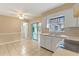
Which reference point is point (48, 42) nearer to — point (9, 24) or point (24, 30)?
point (24, 30)

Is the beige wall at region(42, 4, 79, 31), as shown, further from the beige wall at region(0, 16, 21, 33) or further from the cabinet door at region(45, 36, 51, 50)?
the cabinet door at region(45, 36, 51, 50)

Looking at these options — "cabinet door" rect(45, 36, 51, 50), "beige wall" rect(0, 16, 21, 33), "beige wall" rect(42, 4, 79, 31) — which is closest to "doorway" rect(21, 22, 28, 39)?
"beige wall" rect(0, 16, 21, 33)

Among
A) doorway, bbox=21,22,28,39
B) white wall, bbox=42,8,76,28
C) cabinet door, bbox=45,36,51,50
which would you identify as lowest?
cabinet door, bbox=45,36,51,50

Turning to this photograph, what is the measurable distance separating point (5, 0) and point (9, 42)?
2034 millimetres

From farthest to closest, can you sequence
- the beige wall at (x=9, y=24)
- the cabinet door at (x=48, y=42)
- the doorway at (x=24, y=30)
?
the cabinet door at (x=48, y=42) < the doorway at (x=24, y=30) < the beige wall at (x=9, y=24)

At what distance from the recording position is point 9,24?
93.2 inches

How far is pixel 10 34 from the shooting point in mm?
2275

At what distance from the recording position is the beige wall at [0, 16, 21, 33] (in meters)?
2.23

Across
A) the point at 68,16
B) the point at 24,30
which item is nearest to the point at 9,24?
the point at 24,30

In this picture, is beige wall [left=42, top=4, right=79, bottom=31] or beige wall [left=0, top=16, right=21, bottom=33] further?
beige wall [left=42, top=4, right=79, bottom=31]

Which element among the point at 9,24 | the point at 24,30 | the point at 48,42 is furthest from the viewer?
the point at 48,42

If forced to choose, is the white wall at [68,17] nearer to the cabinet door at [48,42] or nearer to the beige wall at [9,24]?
the cabinet door at [48,42]

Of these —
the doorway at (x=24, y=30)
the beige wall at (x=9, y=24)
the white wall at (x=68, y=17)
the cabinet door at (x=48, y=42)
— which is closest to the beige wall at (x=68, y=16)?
the white wall at (x=68, y=17)

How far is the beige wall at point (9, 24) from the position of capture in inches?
87.7
